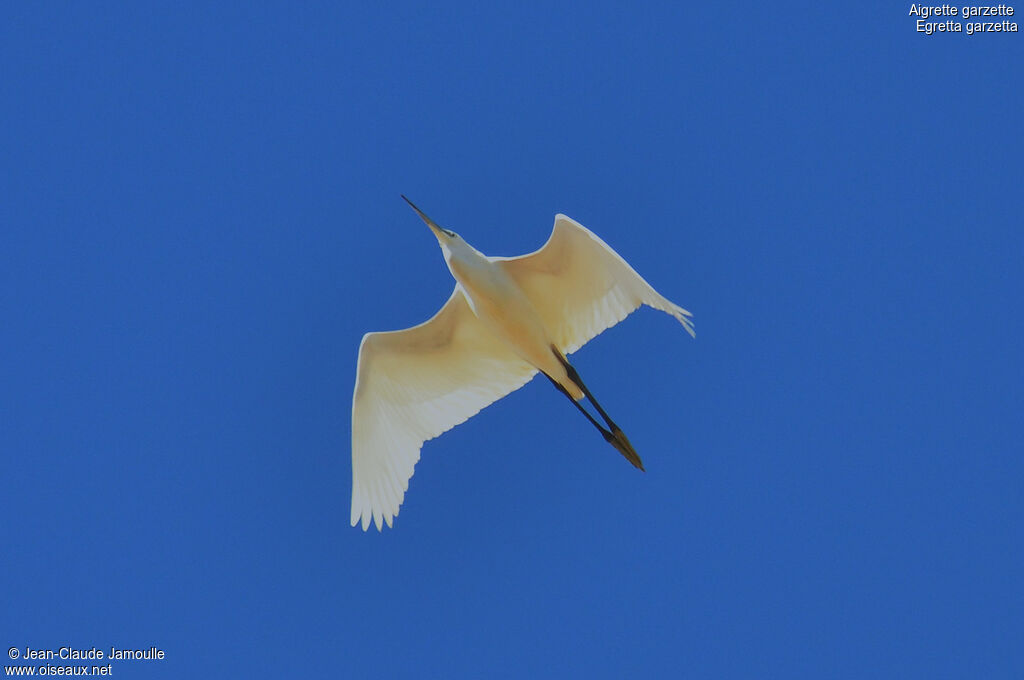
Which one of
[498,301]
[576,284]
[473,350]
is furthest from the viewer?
[473,350]

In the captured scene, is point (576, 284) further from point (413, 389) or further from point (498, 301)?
point (413, 389)

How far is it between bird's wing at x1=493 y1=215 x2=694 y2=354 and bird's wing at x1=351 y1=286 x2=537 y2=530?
62cm

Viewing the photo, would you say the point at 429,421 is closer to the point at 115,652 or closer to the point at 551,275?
the point at 551,275

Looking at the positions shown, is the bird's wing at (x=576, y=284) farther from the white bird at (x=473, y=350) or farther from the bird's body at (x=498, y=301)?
the bird's body at (x=498, y=301)

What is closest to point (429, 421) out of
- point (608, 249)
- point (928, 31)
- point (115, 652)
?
point (608, 249)

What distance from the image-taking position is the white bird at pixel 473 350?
1213 cm

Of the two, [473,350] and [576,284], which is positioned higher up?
[473,350]

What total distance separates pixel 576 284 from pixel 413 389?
1.95 m

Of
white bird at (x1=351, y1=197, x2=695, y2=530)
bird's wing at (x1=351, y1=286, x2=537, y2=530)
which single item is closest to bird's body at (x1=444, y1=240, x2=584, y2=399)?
white bird at (x1=351, y1=197, x2=695, y2=530)

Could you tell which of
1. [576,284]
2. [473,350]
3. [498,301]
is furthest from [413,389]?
[576,284]

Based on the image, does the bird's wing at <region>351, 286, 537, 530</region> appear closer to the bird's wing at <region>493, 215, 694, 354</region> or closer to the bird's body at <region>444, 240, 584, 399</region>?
the bird's body at <region>444, 240, 584, 399</region>

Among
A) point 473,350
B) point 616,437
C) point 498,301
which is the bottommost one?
point 616,437

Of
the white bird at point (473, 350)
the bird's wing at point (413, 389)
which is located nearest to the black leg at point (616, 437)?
the white bird at point (473, 350)

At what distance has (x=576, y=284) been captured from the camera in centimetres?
1230
